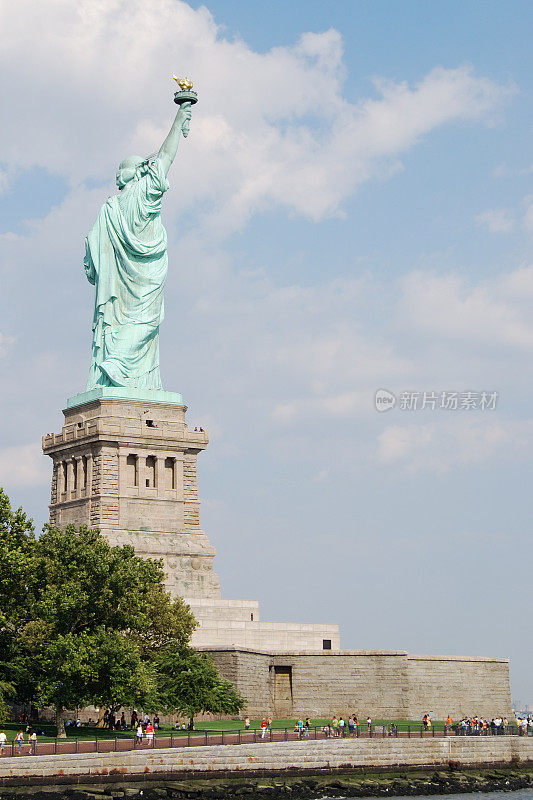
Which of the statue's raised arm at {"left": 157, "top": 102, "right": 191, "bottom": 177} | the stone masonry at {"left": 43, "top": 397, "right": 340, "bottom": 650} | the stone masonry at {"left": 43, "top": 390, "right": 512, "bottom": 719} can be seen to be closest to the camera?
the stone masonry at {"left": 43, "top": 390, "right": 512, "bottom": 719}

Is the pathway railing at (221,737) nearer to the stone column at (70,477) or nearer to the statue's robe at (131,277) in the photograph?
the stone column at (70,477)

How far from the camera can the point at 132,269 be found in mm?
65125

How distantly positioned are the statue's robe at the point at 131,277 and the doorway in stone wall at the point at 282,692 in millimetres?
16105

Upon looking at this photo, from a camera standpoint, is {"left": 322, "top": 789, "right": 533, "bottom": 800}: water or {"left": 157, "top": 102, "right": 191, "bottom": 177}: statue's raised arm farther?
{"left": 157, "top": 102, "right": 191, "bottom": 177}: statue's raised arm

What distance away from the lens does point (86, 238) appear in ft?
219

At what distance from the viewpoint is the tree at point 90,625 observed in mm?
46156

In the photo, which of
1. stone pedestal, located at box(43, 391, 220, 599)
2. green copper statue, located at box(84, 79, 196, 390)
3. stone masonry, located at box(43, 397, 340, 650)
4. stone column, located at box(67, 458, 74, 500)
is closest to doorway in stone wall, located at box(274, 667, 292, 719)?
stone masonry, located at box(43, 397, 340, 650)

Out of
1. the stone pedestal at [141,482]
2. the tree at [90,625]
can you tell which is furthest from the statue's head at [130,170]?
the tree at [90,625]

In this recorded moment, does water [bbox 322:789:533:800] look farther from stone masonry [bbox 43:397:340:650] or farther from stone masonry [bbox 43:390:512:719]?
stone masonry [bbox 43:397:340:650]

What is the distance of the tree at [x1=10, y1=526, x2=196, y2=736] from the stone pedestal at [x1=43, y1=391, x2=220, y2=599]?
8727mm

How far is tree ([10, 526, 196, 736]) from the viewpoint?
151ft

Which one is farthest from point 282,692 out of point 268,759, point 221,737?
point 268,759

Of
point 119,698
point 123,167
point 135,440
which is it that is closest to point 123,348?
point 135,440

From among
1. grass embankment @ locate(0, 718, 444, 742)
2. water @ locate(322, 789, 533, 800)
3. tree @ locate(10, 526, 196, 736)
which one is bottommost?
water @ locate(322, 789, 533, 800)
